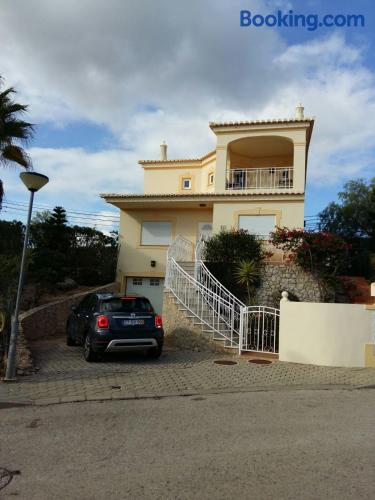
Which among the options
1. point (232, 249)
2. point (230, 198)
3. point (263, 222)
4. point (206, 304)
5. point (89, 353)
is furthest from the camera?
point (230, 198)

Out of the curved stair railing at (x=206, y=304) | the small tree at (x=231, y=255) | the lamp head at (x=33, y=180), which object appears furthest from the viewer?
the small tree at (x=231, y=255)

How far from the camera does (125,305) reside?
382 inches

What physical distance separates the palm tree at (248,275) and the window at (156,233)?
5360mm

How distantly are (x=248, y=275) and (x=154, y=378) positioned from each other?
7693mm

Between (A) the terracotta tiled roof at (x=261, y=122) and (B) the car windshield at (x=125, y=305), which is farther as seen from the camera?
(A) the terracotta tiled roof at (x=261, y=122)

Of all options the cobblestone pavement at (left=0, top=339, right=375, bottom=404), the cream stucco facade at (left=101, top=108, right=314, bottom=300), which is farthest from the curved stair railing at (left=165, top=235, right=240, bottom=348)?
the cream stucco facade at (left=101, top=108, right=314, bottom=300)

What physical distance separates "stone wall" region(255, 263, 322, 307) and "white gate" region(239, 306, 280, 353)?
439 cm

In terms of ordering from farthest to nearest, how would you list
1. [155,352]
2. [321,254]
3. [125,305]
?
[321,254]
[155,352]
[125,305]

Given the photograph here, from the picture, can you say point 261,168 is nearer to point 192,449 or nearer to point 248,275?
point 248,275

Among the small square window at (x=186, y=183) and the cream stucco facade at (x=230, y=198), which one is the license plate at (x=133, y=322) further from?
the small square window at (x=186, y=183)

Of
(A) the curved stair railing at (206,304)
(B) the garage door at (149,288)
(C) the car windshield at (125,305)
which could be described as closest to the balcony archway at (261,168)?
(B) the garage door at (149,288)

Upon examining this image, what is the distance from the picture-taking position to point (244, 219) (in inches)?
716

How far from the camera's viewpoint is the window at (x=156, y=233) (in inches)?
784

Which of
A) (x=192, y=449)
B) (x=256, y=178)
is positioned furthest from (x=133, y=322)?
(x=256, y=178)
